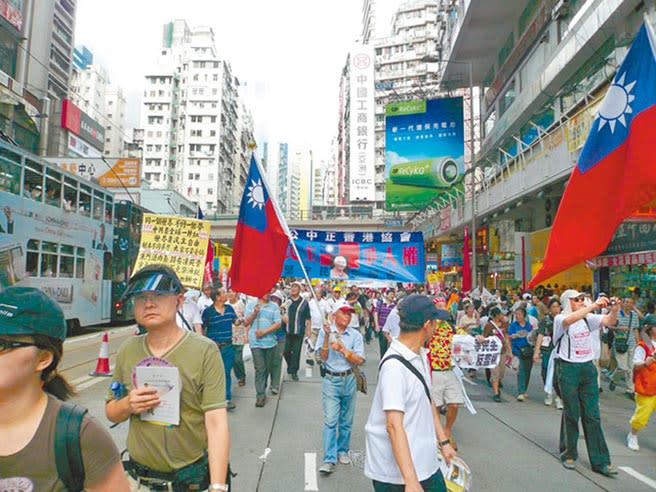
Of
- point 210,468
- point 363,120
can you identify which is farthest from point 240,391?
point 363,120

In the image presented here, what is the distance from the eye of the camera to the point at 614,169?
378 cm

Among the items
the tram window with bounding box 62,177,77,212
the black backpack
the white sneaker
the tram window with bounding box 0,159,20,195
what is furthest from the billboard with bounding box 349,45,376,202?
the black backpack

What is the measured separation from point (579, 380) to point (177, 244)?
245 inches

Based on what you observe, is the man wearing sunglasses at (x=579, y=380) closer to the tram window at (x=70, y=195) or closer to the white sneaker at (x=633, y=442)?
the white sneaker at (x=633, y=442)

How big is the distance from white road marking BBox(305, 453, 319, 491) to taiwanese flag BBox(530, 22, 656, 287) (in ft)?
8.85

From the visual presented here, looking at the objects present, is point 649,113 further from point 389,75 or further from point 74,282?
point 389,75

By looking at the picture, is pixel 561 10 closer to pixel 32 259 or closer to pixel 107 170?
pixel 32 259

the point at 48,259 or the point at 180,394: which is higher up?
the point at 48,259

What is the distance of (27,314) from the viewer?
1.58m

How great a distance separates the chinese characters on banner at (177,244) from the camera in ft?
27.5

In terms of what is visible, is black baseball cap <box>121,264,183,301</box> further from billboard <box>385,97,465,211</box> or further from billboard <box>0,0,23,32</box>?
billboard <box>0,0,23,32</box>

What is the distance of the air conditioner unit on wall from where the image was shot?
19578 millimetres

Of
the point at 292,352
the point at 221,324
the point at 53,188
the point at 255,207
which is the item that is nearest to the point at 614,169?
the point at 255,207

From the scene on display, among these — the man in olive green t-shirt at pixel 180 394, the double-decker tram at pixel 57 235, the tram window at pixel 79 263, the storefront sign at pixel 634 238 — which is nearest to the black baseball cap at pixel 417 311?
the man in olive green t-shirt at pixel 180 394
